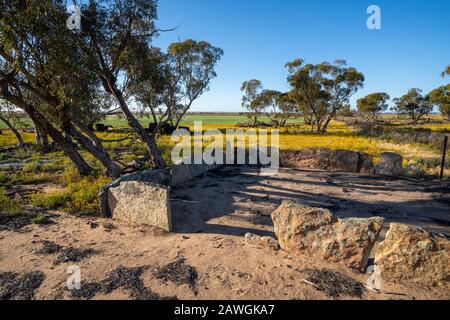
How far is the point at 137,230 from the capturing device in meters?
6.16

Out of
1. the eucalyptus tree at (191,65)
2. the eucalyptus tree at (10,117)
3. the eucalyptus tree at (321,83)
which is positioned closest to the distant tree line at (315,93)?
the eucalyptus tree at (321,83)

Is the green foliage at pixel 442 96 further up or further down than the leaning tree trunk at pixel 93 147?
further up

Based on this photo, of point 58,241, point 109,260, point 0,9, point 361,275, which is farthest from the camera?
point 0,9

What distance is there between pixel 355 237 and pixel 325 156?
9.41 metres

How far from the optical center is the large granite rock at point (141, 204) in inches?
239

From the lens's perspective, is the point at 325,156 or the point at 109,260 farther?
the point at 325,156

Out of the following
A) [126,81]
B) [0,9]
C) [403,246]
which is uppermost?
[0,9]

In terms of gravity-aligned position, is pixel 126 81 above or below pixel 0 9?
below

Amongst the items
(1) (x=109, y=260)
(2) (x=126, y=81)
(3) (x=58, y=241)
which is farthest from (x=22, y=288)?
(2) (x=126, y=81)

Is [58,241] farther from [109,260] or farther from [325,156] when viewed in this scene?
[325,156]

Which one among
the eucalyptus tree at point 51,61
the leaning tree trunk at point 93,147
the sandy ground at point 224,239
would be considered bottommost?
the sandy ground at point 224,239

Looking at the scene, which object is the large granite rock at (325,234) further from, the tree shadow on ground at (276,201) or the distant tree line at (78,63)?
the distant tree line at (78,63)

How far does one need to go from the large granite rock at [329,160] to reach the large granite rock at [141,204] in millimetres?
9201
